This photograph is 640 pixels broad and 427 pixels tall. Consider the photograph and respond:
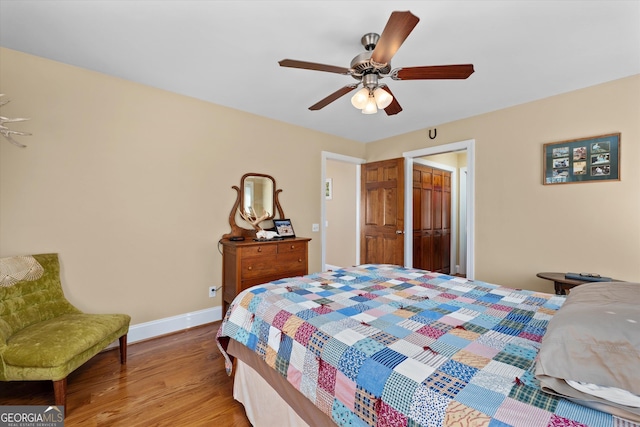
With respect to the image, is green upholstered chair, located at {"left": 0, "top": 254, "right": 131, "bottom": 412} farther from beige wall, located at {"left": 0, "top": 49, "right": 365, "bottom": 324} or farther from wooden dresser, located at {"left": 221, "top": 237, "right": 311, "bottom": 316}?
wooden dresser, located at {"left": 221, "top": 237, "right": 311, "bottom": 316}

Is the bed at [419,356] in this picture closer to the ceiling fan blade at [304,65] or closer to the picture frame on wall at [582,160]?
the ceiling fan blade at [304,65]

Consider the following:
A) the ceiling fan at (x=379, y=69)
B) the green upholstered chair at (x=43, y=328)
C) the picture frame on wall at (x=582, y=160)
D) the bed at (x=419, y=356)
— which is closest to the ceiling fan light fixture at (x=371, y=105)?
the ceiling fan at (x=379, y=69)

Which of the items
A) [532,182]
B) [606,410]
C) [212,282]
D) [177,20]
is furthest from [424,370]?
[532,182]

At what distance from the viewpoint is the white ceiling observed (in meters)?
1.74

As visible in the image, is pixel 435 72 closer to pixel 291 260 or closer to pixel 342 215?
pixel 291 260

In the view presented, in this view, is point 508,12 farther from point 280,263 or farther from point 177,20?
point 280,263

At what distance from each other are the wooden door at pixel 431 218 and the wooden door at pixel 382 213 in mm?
509

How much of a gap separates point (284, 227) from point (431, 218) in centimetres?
280

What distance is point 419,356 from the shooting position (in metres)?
1.06

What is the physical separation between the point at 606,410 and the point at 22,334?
9.70 ft

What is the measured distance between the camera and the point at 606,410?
75 cm

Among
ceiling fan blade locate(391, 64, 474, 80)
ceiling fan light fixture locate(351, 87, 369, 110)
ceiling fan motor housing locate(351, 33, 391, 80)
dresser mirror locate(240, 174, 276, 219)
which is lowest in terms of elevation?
dresser mirror locate(240, 174, 276, 219)

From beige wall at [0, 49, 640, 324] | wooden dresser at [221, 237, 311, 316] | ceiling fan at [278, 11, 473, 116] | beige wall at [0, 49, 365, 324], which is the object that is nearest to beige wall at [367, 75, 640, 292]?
beige wall at [0, 49, 640, 324]

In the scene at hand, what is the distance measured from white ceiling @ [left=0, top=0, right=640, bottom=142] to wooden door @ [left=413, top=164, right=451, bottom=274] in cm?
191
